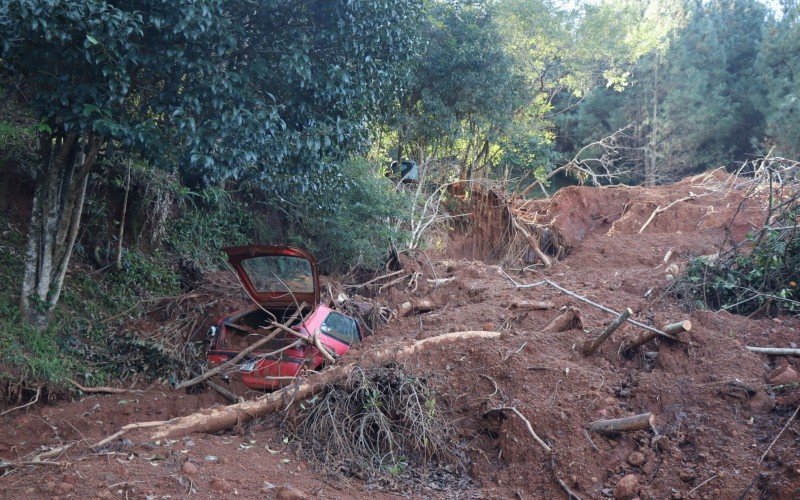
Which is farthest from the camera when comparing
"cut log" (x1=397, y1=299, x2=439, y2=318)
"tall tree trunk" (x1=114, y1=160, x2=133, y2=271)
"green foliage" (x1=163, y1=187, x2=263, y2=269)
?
"green foliage" (x1=163, y1=187, x2=263, y2=269)

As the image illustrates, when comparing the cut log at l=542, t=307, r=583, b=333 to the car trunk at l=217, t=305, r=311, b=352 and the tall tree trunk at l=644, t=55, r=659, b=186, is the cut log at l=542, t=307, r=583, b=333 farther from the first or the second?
the tall tree trunk at l=644, t=55, r=659, b=186

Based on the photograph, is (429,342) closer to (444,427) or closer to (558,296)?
(444,427)

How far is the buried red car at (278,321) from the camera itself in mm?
7051

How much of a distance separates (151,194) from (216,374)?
11.4 ft

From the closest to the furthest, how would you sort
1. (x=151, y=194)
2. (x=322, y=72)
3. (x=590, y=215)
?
(x=322, y=72) < (x=151, y=194) < (x=590, y=215)

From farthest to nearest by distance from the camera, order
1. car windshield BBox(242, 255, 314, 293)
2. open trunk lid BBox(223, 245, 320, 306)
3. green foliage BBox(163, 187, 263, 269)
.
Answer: green foliage BBox(163, 187, 263, 269)
car windshield BBox(242, 255, 314, 293)
open trunk lid BBox(223, 245, 320, 306)

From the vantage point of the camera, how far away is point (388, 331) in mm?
8719

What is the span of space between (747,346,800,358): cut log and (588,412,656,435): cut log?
56.9 inches

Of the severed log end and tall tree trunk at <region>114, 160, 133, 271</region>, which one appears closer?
the severed log end

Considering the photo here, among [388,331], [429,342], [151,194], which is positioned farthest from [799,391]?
[151,194]

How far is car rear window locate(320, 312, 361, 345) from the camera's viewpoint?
7.65 m

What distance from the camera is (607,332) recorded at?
6.71 m

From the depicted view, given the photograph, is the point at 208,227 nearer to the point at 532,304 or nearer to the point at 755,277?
the point at 532,304

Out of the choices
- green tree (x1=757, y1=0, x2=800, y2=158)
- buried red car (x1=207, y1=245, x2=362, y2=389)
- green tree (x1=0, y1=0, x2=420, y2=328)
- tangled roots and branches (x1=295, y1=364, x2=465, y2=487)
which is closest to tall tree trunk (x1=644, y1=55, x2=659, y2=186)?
green tree (x1=757, y1=0, x2=800, y2=158)
